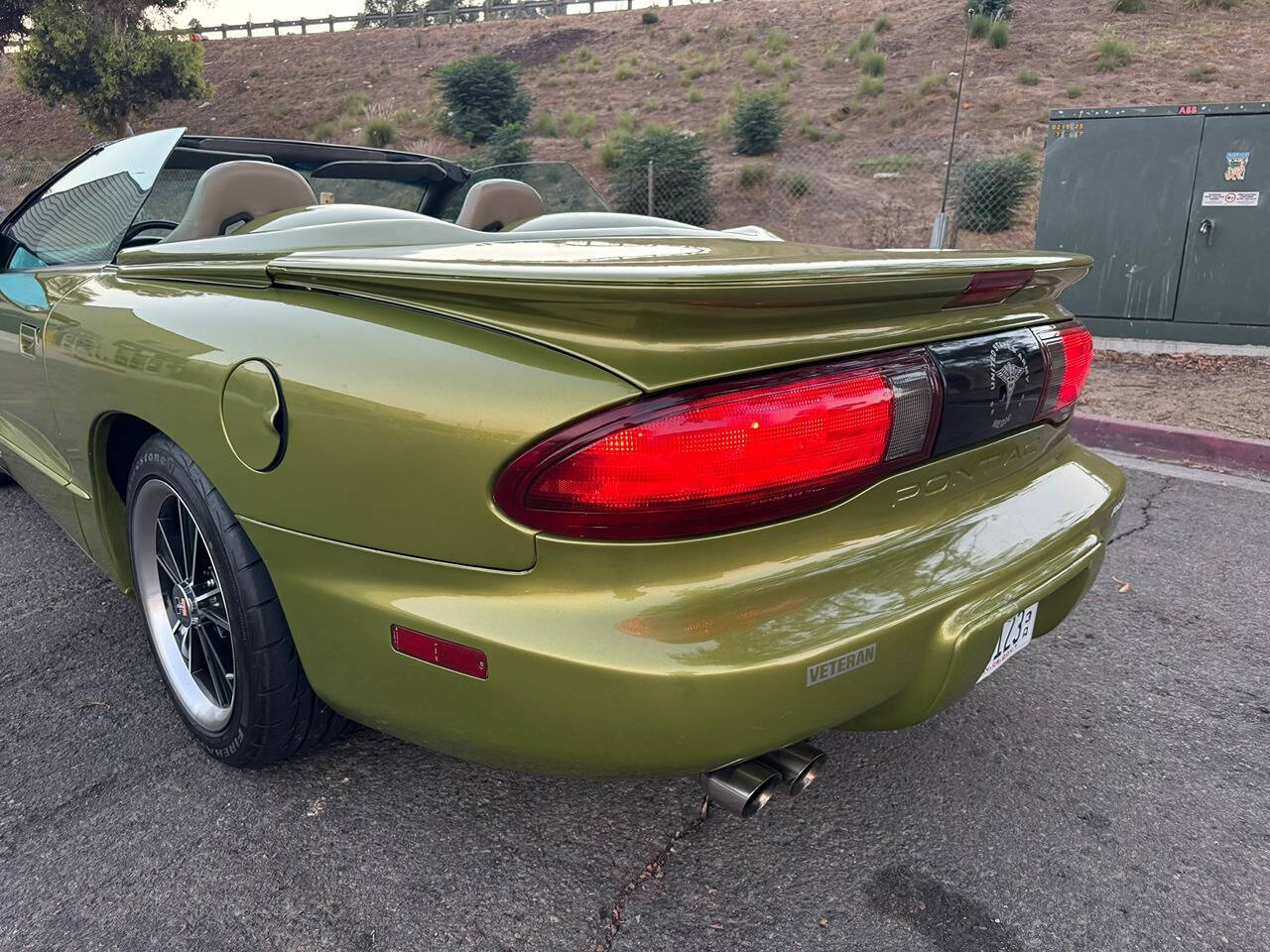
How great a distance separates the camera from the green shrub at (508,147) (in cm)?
2120

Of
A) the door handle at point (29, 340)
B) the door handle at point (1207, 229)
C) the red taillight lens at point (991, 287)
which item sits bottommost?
the door handle at point (1207, 229)

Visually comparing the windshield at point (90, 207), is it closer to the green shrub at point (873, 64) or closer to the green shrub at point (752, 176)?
the green shrub at point (752, 176)

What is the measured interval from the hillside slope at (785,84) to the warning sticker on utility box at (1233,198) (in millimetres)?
7103

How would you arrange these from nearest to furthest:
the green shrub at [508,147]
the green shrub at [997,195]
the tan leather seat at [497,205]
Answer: the tan leather seat at [497,205] → the green shrub at [997,195] → the green shrub at [508,147]

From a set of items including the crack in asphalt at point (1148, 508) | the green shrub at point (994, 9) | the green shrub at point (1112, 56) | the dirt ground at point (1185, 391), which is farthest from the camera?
the green shrub at point (994, 9)

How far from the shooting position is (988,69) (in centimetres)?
2773

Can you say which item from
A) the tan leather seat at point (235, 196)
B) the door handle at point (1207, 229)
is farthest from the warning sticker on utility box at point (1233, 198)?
the tan leather seat at point (235, 196)

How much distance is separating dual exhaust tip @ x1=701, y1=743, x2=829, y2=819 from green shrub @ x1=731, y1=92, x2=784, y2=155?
23.2 meters

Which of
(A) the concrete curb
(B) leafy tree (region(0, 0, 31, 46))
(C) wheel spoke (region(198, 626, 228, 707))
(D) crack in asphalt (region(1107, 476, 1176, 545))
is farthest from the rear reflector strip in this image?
(B) leafy tree (region(0, 0, 31, 46))

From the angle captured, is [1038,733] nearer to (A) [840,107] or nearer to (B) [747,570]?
(B) [747,570]

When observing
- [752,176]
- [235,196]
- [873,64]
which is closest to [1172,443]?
[235,196]

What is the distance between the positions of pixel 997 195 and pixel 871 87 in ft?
49.7

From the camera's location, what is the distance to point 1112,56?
25609mm

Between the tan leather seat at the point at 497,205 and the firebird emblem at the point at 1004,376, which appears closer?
the firebird emblem at the point at 1004,376
